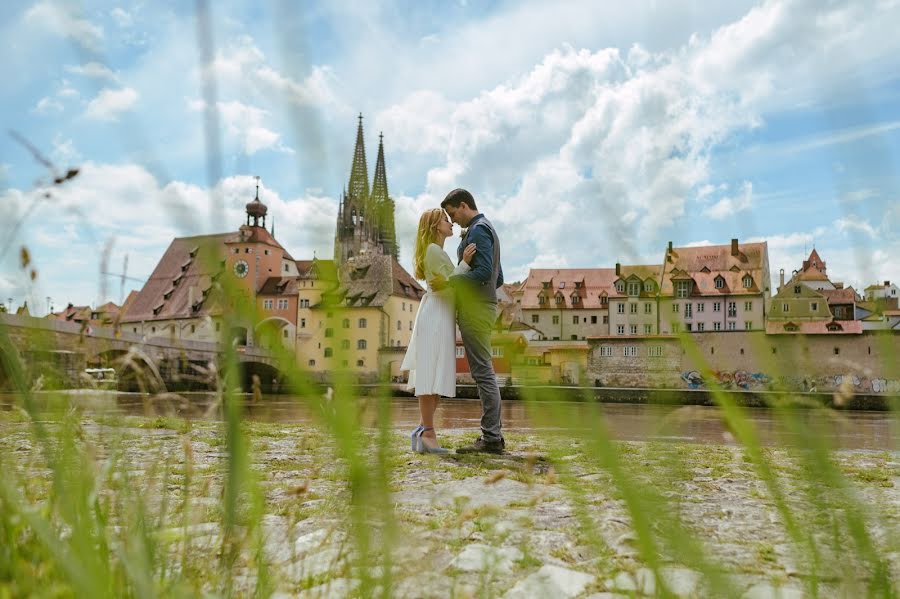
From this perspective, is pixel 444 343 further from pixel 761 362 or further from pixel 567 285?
pixel 567 285

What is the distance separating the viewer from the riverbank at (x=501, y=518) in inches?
27.3

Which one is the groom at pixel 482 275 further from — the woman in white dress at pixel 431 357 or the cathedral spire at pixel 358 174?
the cathedral spire at pixel 358 174

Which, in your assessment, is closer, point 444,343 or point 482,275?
point 482,275

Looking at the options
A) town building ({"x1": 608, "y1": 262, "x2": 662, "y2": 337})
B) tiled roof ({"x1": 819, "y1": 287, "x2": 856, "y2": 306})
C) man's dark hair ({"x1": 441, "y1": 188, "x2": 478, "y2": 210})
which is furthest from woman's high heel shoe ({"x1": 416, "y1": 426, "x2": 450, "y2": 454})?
town building ({"x1": 608, "y1": 262, "x2": 662, "y2": 337})

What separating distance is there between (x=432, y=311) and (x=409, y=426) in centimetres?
332

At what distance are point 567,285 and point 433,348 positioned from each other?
57.5 m

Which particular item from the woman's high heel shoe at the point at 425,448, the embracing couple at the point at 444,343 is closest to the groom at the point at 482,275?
the embracing couple at the point at 444,343

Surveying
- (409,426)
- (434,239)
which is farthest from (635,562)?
(409,426)

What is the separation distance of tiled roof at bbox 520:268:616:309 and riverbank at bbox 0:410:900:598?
55.3 m

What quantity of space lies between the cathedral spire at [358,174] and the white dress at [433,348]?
3659 millimetres

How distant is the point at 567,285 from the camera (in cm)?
6141

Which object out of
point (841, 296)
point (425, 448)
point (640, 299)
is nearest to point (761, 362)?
point (640, 299)

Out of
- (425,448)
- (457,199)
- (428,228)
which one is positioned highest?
(457,199)

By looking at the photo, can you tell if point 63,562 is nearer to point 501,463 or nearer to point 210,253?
point 210,253
